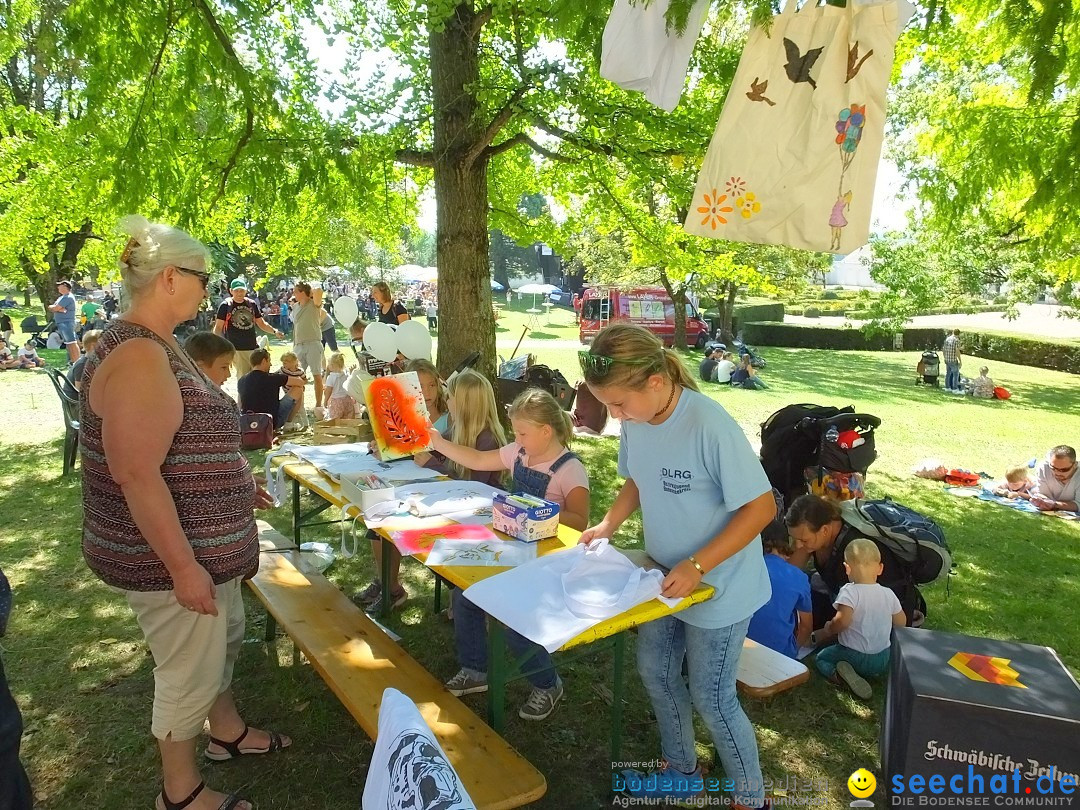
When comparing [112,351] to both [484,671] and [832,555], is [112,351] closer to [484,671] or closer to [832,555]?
[484,671]

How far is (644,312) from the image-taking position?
23.7 m

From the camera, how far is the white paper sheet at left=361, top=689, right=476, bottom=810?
114 cm

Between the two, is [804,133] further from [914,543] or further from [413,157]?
[413,157]

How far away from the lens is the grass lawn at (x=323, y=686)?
279 cm

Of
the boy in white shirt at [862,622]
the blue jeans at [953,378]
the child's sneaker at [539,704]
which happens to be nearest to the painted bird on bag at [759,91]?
the boy in white shirt at [862,622]

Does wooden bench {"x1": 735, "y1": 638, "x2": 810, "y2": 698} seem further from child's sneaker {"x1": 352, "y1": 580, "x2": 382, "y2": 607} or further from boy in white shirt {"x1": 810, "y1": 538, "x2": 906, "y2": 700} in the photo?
child's sneaker {"x1": 352, "y1": 580, "x2": 382, "y2": 607}

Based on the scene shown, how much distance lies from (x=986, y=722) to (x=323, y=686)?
273cm

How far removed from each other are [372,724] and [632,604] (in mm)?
948

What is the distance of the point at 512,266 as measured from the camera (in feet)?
228

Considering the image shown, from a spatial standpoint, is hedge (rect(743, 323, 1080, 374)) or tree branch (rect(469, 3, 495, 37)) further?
hedge (rect(743, 323, 1080, 374))

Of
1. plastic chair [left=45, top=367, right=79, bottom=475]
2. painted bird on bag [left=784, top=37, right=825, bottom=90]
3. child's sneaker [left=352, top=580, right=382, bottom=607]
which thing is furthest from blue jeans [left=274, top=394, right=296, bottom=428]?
painted bird on bag [left=784, top=37, right=825, bottom=90]

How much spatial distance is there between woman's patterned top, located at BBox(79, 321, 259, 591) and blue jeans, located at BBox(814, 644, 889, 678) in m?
2.85

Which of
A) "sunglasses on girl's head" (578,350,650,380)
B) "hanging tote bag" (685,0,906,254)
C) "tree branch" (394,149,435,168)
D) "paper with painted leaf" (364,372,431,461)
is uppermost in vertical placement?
"tree branch" (394,149,435,168)

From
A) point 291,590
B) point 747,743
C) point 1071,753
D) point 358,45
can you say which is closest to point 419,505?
point 291,590
